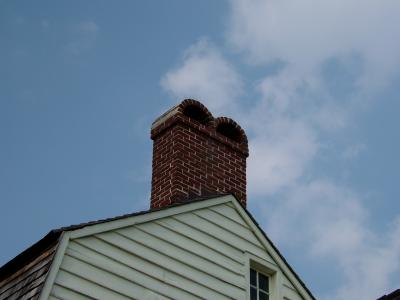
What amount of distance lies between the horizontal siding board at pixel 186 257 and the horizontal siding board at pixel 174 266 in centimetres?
6

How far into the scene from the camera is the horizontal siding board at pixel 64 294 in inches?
372

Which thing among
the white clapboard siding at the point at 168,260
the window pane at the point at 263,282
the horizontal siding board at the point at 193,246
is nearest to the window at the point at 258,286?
the window pane at the point at 263,282

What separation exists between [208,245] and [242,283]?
783 mm

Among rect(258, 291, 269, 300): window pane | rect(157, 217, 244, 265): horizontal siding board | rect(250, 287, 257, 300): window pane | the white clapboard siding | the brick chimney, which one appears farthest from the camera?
the brick chimney

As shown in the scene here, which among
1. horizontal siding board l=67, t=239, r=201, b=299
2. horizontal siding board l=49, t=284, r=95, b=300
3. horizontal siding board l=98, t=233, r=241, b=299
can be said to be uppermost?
horizontal siding board l=98, t=233, r=241, b=299

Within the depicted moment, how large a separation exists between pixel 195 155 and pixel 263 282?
101 inches

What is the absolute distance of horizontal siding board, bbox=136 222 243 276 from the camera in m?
11.1

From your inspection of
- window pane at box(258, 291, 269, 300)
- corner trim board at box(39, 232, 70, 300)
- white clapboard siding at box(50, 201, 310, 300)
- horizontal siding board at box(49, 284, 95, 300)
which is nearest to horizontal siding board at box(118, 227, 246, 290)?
white clapboard siding at box(50, 201, 310, 300)

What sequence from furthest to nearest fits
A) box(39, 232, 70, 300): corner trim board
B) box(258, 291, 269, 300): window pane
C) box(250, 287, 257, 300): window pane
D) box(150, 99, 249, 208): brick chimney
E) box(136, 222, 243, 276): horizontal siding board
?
box(150, 99, 249, 208): brick chimney
box(258, 291, 269, 300): window pane
box(250, 287, 257, 300): window pane
box(136, 222, 243, 276): horizontal siding board
box(39, 232, 70, 300): corner trim board

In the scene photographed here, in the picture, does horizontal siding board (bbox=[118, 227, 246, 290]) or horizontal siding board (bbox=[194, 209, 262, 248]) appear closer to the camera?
horizontal siding board (bbox=[118, 227, 246, 290])

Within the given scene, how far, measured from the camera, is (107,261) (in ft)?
33.6

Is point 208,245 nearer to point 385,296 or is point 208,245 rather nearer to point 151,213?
point 151,213

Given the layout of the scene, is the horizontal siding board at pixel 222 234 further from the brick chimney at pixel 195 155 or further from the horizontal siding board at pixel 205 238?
the brick chimney at pixel 195 155

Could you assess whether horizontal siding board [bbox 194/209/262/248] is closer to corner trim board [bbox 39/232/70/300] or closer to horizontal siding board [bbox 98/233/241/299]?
horizontal siding board [bbox 98/233/241/299]
